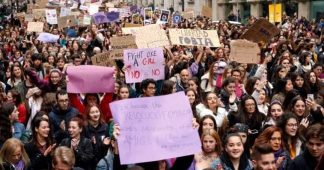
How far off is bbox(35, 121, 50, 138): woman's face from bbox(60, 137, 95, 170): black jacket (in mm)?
216

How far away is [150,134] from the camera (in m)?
6.53

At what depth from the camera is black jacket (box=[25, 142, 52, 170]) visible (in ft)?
23.0

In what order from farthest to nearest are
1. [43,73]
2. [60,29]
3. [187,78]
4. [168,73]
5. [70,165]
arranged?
[60,29] < [43,73] < [168,73] < [187,78] < [70,165]

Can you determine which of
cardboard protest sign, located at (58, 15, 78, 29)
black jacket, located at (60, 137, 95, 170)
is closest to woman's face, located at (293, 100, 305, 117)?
black jacket, located at (60, 137, 95, 170)

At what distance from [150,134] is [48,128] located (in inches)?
51.7

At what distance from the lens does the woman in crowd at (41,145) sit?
7.07m

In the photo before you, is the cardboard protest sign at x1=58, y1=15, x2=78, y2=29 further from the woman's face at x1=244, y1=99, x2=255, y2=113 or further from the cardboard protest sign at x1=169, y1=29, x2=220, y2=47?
the woman's face at x1=244, y1=99, x2=255, y2=113

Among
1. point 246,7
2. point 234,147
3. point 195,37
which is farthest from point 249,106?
point 246,7

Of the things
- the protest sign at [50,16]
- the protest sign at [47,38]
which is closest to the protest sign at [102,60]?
the protest sign at [47,38]

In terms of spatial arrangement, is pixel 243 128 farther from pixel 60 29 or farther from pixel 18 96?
pixel 60 29

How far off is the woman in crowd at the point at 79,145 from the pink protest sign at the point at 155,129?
29.7 inches

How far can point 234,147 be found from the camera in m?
6.46

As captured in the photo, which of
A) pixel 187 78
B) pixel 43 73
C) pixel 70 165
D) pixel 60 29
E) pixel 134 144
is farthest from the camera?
pixel 60 29

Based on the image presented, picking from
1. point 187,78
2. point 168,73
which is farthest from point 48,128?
point 168,73
